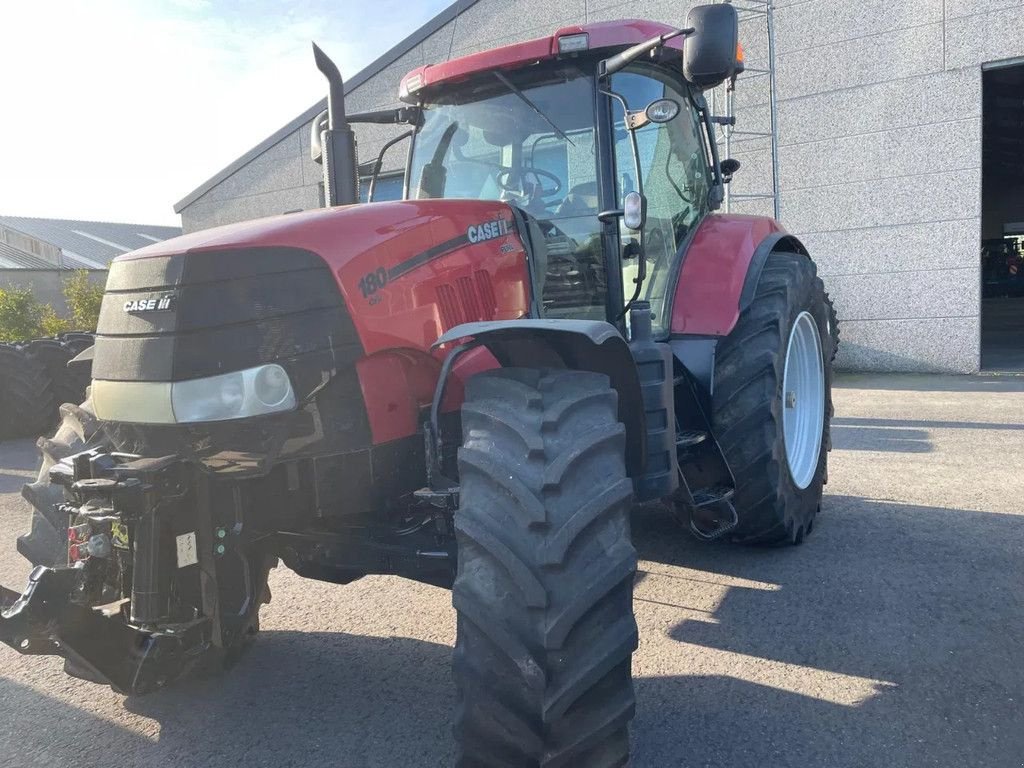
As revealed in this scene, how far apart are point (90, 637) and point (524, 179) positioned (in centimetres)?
231

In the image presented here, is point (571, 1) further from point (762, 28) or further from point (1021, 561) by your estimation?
point (1021, 561)

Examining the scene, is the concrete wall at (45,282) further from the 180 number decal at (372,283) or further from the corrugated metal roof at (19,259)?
the 180 number decal at (372,283)

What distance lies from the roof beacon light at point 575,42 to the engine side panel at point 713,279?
105 centimetres

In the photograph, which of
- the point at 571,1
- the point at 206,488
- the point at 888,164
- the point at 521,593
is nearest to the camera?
the point at 521,593

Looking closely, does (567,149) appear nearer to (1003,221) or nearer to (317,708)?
(317,708)

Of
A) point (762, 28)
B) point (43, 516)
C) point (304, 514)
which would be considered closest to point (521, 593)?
point (304, 514)

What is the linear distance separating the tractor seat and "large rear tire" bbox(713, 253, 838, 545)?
2.81 feet

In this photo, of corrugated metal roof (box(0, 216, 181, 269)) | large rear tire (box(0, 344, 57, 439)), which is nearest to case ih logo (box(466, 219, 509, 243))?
large rear tire (box(0, 344, 57, 439))

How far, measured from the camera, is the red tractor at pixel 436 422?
1.93m

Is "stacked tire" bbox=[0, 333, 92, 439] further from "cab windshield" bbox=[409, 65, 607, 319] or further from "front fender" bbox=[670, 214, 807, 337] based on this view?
"front fender" bbox=[670, 214, 807, 337]

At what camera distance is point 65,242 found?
1275 inches

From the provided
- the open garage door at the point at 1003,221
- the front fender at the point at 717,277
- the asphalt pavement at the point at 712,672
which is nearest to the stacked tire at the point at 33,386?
the asphalt pavement at the point at 712,672

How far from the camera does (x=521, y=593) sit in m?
1.88

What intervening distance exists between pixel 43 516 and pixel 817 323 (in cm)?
372
